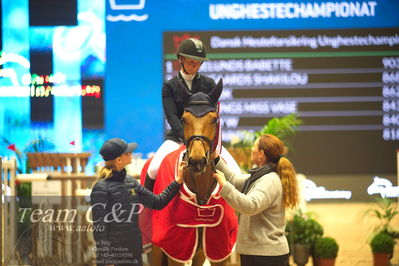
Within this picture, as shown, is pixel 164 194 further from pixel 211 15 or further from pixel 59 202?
pixel 211 15

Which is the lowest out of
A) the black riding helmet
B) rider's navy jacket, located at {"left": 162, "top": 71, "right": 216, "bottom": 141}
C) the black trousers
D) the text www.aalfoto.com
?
the black trousers

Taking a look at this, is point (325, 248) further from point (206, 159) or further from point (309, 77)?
point (206, 159)

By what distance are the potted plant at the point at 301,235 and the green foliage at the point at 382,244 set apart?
0.53 metres

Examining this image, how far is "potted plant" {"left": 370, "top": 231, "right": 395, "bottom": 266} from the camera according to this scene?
6516mm

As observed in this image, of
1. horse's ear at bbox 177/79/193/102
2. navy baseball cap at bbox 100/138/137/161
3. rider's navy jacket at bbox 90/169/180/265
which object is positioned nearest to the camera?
rider's navy jacket at bbox 90/169/180/265

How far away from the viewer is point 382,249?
652cm

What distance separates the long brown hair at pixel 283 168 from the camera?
3766 mm

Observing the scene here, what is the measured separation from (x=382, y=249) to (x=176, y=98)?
11.2ft

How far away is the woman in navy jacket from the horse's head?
0.21 metres

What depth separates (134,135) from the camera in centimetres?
892

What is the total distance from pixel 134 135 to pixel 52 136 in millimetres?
1070

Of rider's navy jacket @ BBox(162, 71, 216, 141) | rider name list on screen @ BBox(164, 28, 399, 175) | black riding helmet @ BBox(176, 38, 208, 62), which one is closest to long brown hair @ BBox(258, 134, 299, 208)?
rider's navy jacket @ BBox(162, 71, 216, 141)

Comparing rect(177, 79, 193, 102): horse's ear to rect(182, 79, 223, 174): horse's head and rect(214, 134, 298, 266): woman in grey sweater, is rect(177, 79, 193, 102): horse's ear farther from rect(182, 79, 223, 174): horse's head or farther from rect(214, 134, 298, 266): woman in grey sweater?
rect(214, 134, 298, 266): woman in grey sweater

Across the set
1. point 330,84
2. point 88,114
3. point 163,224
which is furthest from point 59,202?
point 330,84
